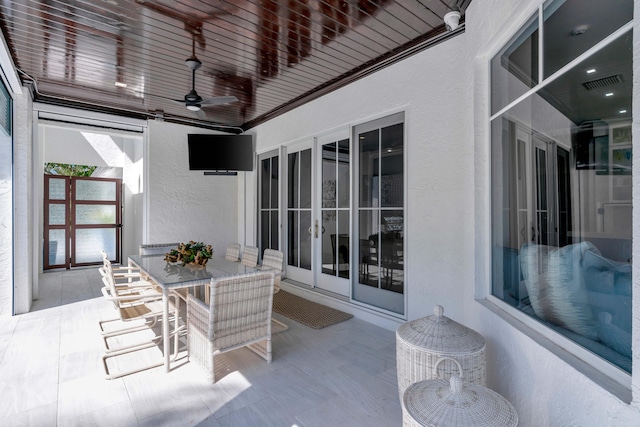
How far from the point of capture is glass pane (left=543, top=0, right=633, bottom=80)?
4.12 feet

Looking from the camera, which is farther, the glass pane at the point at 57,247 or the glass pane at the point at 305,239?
the glass pane at the point at 57,247

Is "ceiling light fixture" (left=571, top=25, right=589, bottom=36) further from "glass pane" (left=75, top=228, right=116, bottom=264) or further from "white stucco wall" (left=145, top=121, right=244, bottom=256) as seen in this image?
"glass pane" (left=75, top=228, right=116, bottom=264)

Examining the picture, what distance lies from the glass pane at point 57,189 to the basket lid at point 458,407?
8702 mm

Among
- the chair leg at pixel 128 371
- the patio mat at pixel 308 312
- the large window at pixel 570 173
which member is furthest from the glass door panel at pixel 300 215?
the large window at pixel 570 173

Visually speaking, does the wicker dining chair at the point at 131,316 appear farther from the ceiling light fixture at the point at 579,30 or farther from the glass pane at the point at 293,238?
the ceiling light fixture at the point at 579,30

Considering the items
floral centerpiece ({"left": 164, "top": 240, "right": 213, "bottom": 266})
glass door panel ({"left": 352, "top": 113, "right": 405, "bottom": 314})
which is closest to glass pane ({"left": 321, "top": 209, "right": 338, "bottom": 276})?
glass door panel ({"left": 352, "top": 113, "right": 405, "bottom": 314})

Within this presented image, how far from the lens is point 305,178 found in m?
5.00

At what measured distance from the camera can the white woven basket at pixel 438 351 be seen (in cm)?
175

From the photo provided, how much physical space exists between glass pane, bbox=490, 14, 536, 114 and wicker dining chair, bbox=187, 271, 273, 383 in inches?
82.7

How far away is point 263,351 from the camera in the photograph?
287cm

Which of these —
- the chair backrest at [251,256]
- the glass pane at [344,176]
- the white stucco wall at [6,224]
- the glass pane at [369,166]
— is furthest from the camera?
the glass pane at [344,176]

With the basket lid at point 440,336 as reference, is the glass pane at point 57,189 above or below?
above

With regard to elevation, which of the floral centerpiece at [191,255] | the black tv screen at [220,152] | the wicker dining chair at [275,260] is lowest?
the wicker dining chair at [275,260]

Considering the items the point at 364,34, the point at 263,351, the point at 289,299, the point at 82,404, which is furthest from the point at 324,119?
the point at 82,404
